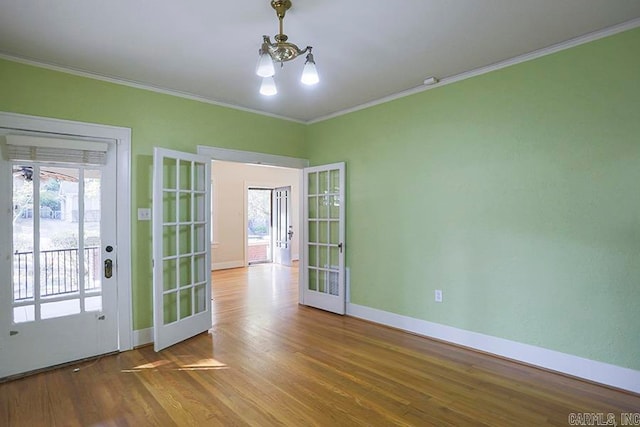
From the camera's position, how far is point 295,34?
2.57m

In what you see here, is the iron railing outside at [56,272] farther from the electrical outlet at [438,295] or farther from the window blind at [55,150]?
the electrical outlet at [438,295]

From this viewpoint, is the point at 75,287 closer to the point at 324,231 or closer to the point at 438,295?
the point at 324,231

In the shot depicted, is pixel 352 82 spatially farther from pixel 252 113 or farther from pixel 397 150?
pixel 252 113

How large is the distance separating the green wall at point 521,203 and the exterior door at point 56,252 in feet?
9.67

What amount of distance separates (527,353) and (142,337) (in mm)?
3759

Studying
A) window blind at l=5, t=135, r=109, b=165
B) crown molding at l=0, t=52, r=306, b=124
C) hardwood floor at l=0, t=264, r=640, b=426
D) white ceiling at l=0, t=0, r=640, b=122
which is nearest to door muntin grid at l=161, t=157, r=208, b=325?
hardwood floor at l=0, t=264, r=640, b=426

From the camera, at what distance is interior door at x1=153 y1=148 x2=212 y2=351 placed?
131 inches

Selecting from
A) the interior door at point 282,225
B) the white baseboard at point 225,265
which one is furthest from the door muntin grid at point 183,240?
the interior door at point 282,225

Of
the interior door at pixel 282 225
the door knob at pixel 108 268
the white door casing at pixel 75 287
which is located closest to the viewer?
the white door casing at pixel 75 287

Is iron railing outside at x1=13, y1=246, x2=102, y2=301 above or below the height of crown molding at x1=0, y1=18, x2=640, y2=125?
below

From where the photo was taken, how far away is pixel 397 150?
3.98 meters

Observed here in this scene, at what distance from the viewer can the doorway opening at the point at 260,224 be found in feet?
32.0

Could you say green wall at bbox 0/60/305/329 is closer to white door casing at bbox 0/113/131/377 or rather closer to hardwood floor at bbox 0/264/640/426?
white door casing at bbox 0/113/131/377

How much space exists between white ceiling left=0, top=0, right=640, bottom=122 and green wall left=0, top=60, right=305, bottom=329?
0.18 metres
